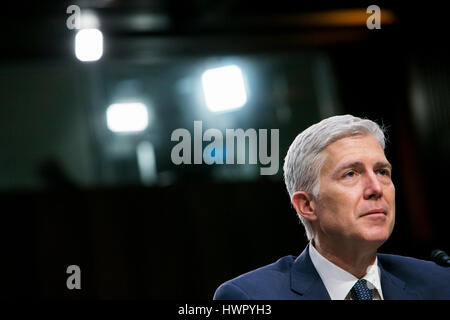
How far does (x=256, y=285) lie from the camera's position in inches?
57.2

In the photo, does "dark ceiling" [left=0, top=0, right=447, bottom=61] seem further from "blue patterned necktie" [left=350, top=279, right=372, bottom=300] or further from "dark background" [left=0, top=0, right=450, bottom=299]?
"blue patterned necktie" [left=350, top=279, right=372, bottom=300]

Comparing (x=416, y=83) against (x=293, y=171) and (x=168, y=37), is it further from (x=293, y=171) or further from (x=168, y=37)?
(x=293, y=171)

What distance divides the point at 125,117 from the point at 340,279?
2.27 m

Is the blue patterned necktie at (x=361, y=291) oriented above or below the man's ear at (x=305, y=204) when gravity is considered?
below

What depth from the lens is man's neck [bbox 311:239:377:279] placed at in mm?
1441

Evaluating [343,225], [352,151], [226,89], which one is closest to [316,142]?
[352,151]

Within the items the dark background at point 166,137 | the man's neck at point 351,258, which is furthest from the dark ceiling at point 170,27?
the man's neck at point 351,258

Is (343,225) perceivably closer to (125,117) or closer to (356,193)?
(356,193)

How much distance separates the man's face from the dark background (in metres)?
1.37

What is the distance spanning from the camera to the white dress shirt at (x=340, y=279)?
144 cm

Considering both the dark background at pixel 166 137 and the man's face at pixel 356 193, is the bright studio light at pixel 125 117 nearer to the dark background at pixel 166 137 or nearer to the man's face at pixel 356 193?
the dark background at pixel 166 137

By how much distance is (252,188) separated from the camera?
3.18 metres

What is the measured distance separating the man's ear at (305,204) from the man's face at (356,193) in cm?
Answer: 2
